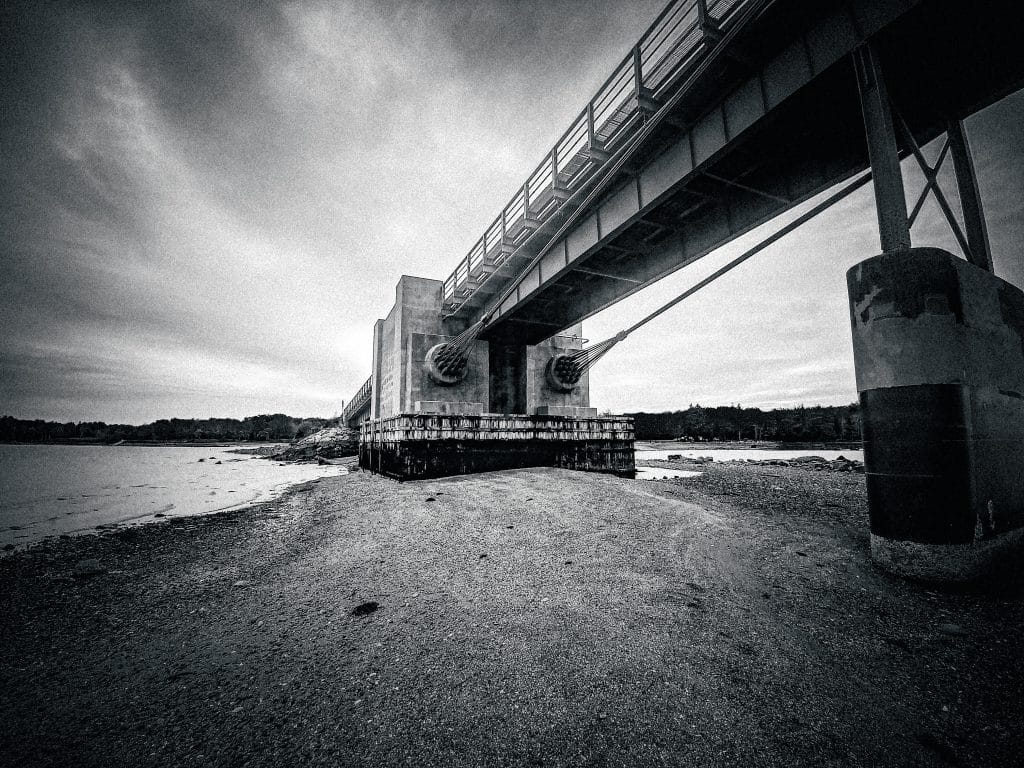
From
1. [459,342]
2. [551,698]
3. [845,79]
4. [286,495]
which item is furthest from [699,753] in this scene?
[459,342]

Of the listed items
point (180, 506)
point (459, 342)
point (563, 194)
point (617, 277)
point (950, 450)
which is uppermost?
point (563, 194)

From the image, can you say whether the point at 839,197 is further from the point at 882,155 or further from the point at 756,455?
the point at 756,455

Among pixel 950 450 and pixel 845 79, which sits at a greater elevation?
pixel 845 79

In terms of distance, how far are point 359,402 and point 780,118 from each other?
123ft

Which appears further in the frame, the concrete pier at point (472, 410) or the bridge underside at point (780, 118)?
the concrete pier at point (472, 410)

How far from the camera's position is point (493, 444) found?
1434 centimetres

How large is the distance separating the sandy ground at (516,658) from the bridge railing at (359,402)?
2520 cm

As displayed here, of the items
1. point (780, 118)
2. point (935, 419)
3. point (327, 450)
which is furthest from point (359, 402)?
point (935, 419)

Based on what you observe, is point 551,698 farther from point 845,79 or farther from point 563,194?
point 563,194

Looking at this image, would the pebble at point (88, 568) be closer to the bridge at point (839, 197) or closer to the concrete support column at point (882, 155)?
the bridge at point (839, 197)

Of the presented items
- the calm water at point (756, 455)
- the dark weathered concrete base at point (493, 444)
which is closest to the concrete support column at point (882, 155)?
the dark weathered concrete base at point (493, 444)

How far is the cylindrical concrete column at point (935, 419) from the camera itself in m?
4.00

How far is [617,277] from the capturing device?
1425cm

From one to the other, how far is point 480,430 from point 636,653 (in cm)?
1132
